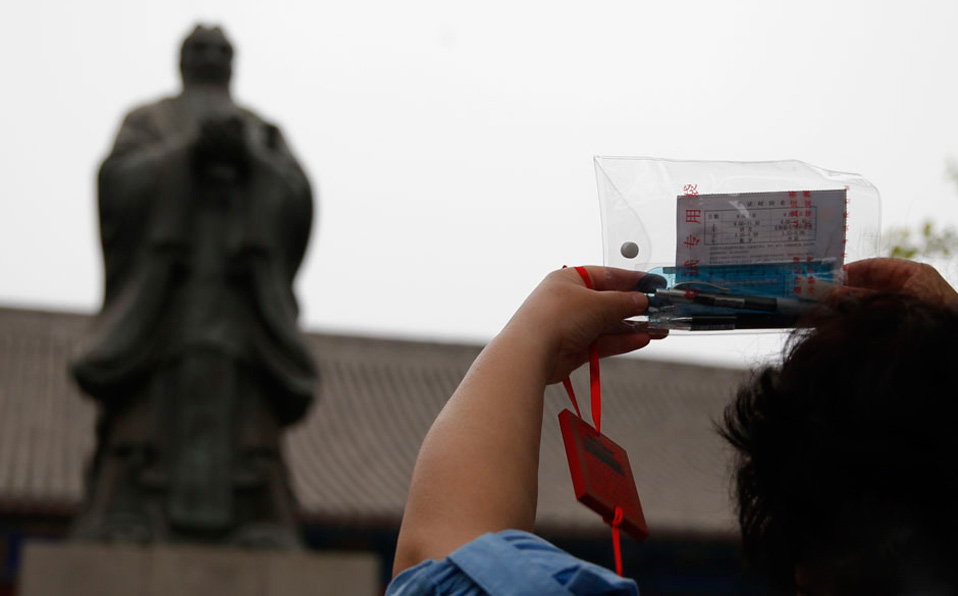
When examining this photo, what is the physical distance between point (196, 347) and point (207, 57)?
1.38 metres

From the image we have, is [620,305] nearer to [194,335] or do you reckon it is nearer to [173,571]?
[173,571]

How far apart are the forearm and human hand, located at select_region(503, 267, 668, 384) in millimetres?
19

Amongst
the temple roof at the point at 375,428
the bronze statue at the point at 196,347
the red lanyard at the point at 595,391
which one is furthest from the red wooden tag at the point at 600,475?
the temple roof at the point at 375,428

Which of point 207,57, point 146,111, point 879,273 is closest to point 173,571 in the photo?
point 146,111

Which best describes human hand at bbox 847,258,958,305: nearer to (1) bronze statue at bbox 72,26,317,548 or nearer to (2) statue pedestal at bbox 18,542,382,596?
(2) statue pedestal at bbox 18,542,382,596

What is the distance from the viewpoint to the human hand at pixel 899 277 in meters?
0.89

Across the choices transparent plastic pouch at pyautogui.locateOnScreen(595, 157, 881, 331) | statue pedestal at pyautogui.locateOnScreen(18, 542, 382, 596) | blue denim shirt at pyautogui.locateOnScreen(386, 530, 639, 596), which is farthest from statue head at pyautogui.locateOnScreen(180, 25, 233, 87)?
blue denim shirt at pyautogui.locateOnScreen(386, 530, 639, 596)

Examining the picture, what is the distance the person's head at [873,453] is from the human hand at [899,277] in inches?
5.0

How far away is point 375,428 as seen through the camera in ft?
43.8

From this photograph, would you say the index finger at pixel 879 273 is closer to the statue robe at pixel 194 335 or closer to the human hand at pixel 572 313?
the human hand at pixel 572 313

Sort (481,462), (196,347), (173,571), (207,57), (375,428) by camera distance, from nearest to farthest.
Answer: (481,462) < (173,571) < (196,347) < (207,57) < (375,428)

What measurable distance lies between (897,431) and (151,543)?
198 inches

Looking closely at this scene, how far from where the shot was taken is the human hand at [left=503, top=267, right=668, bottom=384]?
0.94 m

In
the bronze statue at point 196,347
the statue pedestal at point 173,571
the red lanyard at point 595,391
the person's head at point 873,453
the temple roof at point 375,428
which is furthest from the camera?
the temple roof at point 375,428
